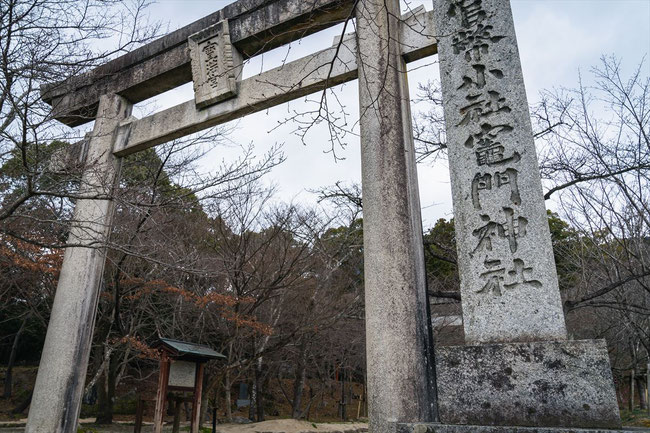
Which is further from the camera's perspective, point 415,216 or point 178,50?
point 178,50

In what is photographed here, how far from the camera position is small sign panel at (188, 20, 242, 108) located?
6.13 meters

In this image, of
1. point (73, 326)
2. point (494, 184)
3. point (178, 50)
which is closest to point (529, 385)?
point (494, 184)

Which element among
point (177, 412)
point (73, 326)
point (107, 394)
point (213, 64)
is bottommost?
point (177, 412)

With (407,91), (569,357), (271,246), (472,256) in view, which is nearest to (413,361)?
(472,256)

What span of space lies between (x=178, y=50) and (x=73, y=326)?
4.37 meters

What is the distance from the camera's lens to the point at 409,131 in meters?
4.82

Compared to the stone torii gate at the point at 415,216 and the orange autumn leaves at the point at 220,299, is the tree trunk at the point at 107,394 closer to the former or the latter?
the orange autumn leaves at the point at 220,299

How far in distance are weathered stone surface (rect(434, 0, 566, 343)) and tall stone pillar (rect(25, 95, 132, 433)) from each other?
14.1 feet

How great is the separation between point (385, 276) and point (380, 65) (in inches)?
95.7

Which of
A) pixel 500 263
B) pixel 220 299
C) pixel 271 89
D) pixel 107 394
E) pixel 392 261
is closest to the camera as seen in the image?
pixel 500 263

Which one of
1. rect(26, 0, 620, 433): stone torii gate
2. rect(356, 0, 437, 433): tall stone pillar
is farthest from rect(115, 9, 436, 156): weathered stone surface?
rect(356, 0, 437, 433): tall stone pillar

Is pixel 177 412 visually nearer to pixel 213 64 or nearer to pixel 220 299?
pixel 220 299

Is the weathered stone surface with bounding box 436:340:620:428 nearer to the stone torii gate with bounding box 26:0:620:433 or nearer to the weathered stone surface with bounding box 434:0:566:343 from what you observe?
the stone torii gate with bounding box 26:0:620:433

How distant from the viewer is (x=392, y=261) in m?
4.20
